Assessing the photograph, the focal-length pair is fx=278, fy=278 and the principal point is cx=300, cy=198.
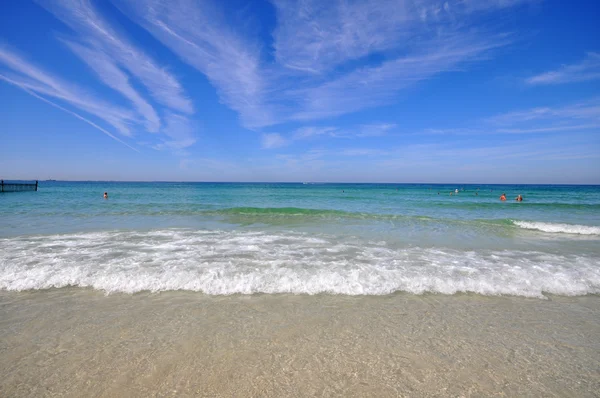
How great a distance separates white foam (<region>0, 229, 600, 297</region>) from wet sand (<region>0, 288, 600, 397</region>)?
43 cm

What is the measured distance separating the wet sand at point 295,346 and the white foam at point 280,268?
0.43m

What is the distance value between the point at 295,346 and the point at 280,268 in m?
3.00

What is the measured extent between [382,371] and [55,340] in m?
3.92

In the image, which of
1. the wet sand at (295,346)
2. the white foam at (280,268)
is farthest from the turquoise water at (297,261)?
the wet sand at (295,346)

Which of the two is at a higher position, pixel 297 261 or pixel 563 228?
pixel 297 261

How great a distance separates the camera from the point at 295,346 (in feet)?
11.0

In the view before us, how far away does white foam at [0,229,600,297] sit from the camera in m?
5.23

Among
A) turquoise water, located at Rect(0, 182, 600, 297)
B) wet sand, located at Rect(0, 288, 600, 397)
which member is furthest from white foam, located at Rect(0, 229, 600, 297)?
wet sand, located at Rect(0, 288, 600, 397)

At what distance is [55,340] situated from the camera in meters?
3.44

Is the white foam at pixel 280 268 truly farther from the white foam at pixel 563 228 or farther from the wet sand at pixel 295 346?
the white foam at pixel 563 228

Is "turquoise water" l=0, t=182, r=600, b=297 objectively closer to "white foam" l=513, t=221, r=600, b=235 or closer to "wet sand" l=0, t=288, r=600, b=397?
"wet sand" l=0, t=288, r=600, b=397

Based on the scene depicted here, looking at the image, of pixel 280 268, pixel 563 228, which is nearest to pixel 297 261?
pixel 280 268

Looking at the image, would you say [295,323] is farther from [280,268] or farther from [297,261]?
[297,261]

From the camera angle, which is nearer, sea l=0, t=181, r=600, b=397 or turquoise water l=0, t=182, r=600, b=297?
sea l=0, t=181, r=600, b=397
